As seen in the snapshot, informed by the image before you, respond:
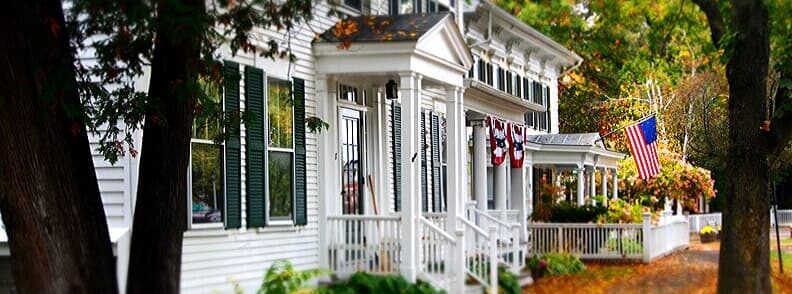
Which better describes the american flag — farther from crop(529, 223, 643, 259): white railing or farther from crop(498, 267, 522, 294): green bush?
crop(498, 267, 522, 294): green bush

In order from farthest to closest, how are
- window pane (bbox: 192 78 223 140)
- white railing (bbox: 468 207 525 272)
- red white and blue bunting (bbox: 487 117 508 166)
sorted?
1. red white and blue bunting (bbox: 487 117 508 166)
2. white railing (bbox: 468 207 525 272)
3. window pane (bbox: 192 78 223 140)

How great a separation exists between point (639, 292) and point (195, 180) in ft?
33.2

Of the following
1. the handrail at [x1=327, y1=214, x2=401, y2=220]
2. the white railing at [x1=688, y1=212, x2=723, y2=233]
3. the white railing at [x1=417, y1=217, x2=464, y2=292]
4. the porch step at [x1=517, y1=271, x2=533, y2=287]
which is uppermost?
the handrail at [x1=327, y1=214, x2=401, y2=220]

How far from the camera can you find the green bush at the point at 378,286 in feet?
55.0

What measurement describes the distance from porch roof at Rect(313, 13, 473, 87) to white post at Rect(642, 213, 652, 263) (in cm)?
1120

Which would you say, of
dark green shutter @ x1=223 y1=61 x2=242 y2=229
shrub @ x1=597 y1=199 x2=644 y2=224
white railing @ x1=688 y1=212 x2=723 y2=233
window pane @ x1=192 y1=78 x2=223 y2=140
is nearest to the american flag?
shrub @ x1=597 y1=199 x2=644 y2=224

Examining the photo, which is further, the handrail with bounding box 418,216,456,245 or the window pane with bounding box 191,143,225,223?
the handrail with bounding box 418,216,456,245

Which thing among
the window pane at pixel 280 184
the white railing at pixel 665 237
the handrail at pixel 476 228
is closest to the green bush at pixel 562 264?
the white railing at pixel 665 237

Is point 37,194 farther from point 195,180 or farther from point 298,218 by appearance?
point 298,218

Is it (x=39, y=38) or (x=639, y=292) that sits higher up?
(x=39, y=38)

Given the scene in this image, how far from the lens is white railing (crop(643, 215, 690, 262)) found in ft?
93.9

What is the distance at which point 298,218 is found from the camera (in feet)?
57.4

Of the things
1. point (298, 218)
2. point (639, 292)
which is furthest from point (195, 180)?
point (639, 292)

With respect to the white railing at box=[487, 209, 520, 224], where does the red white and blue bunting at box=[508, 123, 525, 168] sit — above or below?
above
